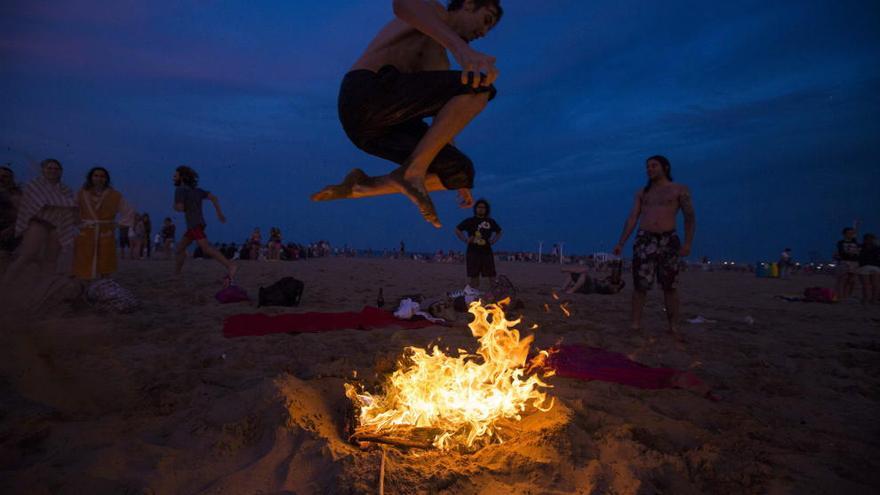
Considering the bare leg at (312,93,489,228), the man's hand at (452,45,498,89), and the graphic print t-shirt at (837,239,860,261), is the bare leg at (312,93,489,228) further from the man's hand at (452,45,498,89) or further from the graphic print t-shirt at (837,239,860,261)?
the graphic print t-shirt at (837,239,860,261)

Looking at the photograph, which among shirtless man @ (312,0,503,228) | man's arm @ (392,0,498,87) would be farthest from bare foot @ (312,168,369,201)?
man's arm @ (392,0,498,87)

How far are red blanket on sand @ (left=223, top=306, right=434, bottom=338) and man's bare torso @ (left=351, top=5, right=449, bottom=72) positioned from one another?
11.5 ft

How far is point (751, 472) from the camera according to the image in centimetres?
219

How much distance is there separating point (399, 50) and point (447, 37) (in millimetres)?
505

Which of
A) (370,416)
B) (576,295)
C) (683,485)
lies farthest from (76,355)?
(576,295)

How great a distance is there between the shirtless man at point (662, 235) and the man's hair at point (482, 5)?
13.1ft

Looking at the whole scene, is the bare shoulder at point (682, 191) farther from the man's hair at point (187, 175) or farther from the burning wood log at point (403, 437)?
the man's hair at point (187, 175)

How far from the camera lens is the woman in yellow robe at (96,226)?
19.5 feet

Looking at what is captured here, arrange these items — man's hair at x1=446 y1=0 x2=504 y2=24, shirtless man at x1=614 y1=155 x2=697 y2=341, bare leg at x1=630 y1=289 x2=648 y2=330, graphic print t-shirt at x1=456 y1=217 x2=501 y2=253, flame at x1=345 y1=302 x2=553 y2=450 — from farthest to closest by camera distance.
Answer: graphic print t-shirt at x1=456 y1=217 x2=501 y2=253 → bare leg at x1=630 y1=289 x2=648 y2=330 → shirtless man at x1=614 y1=155 x2=697 y2=341 → flame at x1=345 y1=302 x2=553 y2=450 → man's hair at x1=446 y1=0 x2=504 y2=24

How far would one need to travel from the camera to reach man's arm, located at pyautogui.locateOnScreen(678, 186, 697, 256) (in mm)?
5391

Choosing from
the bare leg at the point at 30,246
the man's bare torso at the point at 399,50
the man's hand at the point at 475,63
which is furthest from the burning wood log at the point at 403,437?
the bare leg at the point at 30,246

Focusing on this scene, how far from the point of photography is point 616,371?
3.68 m

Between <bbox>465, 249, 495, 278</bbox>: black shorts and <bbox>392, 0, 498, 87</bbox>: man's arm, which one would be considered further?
<bbox>465, 249, 495, 278</bbox>: black shorts

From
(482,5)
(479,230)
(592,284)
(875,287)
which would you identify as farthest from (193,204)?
(875,287)
